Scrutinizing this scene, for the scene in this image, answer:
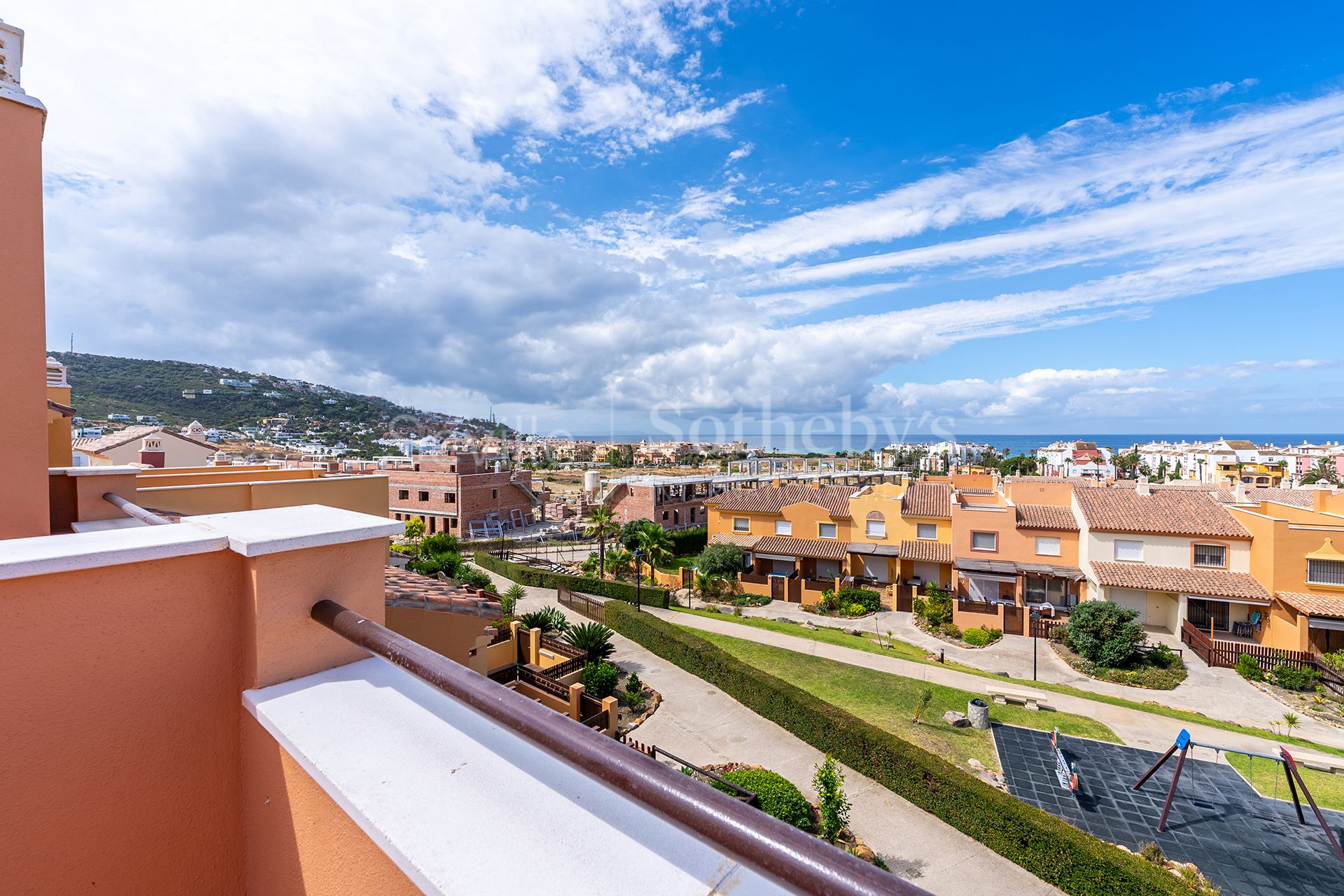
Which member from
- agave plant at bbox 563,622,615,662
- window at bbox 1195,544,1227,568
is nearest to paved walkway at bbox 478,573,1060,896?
agave plant at bbox 563,622,615,662

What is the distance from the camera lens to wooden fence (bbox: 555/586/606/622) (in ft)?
76.7

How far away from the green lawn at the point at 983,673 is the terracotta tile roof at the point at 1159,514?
22.1ft

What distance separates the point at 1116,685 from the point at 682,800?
74.4 feet

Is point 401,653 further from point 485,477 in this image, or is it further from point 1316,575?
point 485,477

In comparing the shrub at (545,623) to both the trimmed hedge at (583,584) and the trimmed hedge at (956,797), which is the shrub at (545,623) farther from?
the trimmed hedge at (583,584)

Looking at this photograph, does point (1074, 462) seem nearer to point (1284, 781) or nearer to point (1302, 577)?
point (1302, 577)

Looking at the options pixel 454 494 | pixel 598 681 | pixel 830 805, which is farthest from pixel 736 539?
pixel 454 494

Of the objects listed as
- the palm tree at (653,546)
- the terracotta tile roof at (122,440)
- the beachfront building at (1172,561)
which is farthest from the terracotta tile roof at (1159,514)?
the terracotta tile roof at (122,440)

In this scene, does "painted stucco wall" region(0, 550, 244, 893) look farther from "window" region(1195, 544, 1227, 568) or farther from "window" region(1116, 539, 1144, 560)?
"window" region(1195, 544, 1227, 568)

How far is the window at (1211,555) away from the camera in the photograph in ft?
71.8

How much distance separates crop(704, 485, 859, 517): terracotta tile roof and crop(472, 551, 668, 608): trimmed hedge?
253 inches

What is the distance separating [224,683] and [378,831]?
1.21 meters

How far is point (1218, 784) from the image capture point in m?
11.9

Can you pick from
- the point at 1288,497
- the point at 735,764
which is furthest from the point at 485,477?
the point at 1288,497
